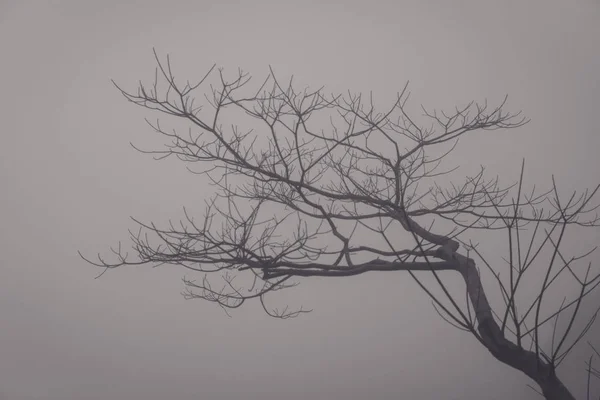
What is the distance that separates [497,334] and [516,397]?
9328mm

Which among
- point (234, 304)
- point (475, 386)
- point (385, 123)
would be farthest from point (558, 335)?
point (234, 304)

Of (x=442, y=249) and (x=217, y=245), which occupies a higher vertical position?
(x=442, y=249)

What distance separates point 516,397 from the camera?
10547 millimetres

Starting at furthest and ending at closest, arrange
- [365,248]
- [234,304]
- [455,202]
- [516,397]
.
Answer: [516,397], [455,202], [365,248], [234,304]

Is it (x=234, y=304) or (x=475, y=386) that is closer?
(x=234, y=304)

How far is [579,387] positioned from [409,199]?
8.39m

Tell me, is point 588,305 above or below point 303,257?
above

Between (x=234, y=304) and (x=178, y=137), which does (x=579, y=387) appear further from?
(x=178, y=137)

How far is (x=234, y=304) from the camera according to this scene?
379 centimetres

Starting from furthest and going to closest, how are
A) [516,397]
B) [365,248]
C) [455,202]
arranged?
[516,397] < [455,202] < [365,248]

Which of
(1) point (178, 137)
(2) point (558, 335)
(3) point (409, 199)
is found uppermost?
(2) point (558, 335)

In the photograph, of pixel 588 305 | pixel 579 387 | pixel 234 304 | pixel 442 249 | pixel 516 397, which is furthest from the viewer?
pixel 588 305

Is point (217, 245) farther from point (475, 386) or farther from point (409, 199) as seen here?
point (475, 386)

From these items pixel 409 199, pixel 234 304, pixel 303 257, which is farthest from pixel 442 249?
pixel 234 304
